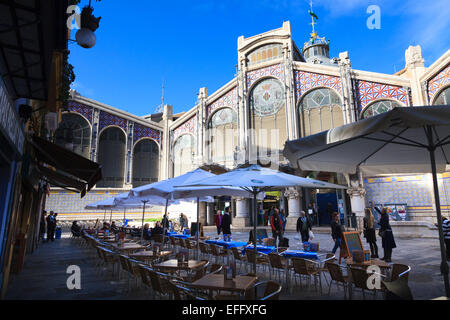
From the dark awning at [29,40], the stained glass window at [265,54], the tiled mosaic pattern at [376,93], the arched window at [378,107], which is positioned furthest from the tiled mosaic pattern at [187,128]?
the dark awning at [29,40]

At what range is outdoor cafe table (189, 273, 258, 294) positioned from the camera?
3719 millimetres

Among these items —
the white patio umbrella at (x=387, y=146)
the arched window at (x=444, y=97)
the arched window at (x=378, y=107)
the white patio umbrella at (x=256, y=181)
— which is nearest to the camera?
the white patio umbrella at (x=387, y=146)

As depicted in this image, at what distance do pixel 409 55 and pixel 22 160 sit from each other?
862 inches

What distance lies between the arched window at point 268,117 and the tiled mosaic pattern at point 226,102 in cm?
169

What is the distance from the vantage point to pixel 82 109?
27766 mm

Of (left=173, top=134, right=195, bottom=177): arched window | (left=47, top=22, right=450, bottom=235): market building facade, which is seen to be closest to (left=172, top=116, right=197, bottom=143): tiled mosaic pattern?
(left=47, top=22, right=450, bottom=235): market building facade

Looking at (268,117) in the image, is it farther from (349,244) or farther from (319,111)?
(349,244)

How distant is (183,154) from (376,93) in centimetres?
1712

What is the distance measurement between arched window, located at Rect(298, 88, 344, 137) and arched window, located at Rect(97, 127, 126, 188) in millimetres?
17518

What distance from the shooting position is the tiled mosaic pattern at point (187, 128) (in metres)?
27.6

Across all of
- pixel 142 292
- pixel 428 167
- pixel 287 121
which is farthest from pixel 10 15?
pixel 287 121

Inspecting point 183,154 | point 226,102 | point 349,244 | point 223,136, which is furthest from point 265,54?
point 349,244

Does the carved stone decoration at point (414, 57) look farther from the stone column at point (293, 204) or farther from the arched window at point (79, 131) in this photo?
the arched window at point (79, 131)
